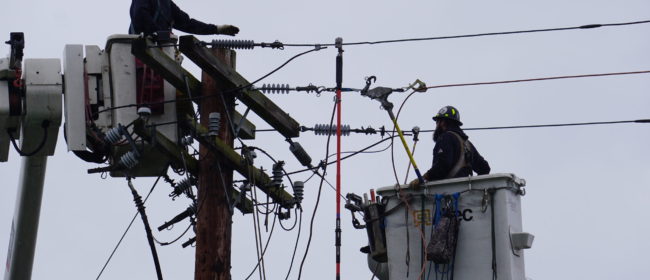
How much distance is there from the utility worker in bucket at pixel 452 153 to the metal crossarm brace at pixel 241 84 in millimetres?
1499

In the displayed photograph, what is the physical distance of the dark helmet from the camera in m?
15.8

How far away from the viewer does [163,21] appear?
16125 mm

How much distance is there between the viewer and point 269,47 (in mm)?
15914

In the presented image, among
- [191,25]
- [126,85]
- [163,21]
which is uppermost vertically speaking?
[191,25]

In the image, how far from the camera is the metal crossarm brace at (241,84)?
15164mm

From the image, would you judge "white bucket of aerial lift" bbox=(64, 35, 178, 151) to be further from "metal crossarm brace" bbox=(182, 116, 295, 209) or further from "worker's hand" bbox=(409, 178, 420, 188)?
"worker's hand" bbox=(409, 178, 420, 188)

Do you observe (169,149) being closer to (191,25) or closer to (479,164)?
(191,25)

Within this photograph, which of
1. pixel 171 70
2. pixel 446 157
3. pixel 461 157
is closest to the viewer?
pixel 446 157

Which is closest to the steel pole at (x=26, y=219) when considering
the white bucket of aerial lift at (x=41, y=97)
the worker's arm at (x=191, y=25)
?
the white bucket of aerial lift at (x=41, y=97)

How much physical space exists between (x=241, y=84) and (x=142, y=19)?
4.09 ft

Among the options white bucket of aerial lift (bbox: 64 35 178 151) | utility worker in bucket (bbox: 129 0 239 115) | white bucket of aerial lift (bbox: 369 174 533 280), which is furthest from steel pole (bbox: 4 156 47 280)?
white bucket of aerial lift (bbox: 369 174 533 280)

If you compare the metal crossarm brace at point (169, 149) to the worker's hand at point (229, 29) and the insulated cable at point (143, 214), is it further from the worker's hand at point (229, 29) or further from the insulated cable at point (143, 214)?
the worker's hand at point (229, 29)

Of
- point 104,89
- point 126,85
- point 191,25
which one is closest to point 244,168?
point 126,85

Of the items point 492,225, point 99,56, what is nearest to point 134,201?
point 99,56
